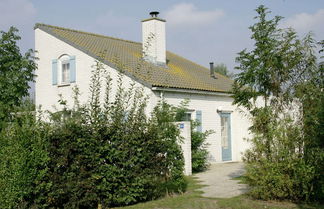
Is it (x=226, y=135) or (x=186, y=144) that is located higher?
(x=226, y=135)

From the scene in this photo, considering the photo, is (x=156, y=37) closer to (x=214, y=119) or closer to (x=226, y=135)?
(x=214, y=119)

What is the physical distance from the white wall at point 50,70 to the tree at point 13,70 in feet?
4.20

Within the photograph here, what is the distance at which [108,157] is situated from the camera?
31.1 feet

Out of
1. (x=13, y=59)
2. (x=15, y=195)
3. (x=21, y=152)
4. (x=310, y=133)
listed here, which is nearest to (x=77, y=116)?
(x=21, y=152)

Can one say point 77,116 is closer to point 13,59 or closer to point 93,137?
point 93,137

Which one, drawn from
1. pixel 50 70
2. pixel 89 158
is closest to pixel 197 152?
pixel 89 158

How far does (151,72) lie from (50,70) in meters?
5.12

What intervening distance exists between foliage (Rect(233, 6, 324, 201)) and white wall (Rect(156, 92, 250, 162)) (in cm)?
621

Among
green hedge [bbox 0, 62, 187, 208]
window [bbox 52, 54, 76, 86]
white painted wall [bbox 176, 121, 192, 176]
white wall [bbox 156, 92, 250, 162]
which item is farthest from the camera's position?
window [bbox 52, 54, 76, 86]

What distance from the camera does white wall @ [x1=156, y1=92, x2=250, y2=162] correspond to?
58.4 ft

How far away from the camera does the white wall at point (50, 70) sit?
58.6ft

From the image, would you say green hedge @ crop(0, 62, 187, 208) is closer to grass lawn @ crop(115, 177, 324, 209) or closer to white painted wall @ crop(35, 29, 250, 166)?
grass lawn @ crop(115, 177, 324, 209)

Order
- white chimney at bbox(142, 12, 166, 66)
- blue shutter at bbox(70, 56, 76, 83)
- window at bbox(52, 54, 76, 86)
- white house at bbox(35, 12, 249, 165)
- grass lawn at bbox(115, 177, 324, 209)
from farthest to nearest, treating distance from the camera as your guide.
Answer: white chimney at bbox(142, 12, 166, 66), window at bbox(52, 54, 76, 86), blue shutter at bbox(70, 56, 76, 83), white house at bbox(35, 12, 249, 165), grass lawn at bbox(115, 177, 324, 209)

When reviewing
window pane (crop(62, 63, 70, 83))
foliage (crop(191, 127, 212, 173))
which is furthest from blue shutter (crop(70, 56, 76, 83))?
foliage (crop(191, 127, 212, 173))
